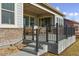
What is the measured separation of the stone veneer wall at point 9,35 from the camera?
709cm

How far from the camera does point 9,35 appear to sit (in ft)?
24.6

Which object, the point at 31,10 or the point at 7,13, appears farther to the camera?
the point at 31,10

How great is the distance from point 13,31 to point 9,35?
1.12 ft

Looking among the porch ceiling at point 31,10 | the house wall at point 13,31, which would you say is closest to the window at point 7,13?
the house wall at point 13,31

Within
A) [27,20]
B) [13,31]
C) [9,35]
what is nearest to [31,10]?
[27,20]

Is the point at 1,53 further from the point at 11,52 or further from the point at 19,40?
the point at 19,40

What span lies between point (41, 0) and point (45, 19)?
742 cm

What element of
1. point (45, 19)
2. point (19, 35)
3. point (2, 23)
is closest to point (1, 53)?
point (2, 23)

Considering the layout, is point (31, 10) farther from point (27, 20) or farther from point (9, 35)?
point (9, 35)

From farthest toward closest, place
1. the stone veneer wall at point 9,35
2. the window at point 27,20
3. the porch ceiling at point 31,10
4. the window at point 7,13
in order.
Result: the window at point 27,20 < the porch ceiling at point 31,10 < the window at point 7,13 < the stone veneer wall at point 9,35

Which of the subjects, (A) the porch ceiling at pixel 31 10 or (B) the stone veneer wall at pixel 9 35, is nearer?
(B) the stone veneer wall at pixel 9 35

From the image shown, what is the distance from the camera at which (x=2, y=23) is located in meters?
7.07

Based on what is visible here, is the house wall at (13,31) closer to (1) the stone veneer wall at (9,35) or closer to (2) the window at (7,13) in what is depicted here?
(1) the stone veneer wall at (9,35)

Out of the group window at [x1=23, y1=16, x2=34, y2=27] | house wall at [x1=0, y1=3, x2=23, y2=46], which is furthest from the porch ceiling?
house wall at [x1=0, y1=3, x2=23, y2=46]
